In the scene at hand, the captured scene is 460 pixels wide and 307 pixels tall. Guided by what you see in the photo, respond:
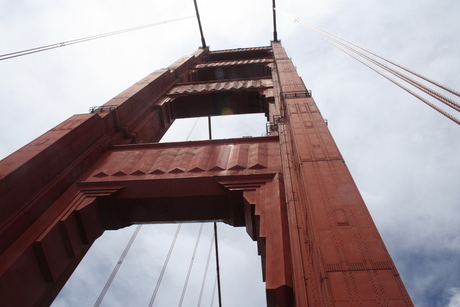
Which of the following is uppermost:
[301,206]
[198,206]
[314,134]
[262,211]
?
[314,134]

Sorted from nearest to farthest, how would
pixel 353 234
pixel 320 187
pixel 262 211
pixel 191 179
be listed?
pixel 353 234 < pixel 320 187 < pixel 262 211 < pixel 191 179

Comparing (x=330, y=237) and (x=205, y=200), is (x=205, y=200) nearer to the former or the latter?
(x=205, y=200)

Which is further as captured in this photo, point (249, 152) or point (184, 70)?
point (184, 70)

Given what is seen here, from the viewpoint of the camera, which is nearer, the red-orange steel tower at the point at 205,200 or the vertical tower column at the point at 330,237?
the vertical tower column at the point at 330,237

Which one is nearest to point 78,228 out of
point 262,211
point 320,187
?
point 262,211

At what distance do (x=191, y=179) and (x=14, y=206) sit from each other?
4.16 metres

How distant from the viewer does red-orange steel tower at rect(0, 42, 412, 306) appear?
4797mm

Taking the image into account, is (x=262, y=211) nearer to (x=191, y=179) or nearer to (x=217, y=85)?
(x=191, y=179)

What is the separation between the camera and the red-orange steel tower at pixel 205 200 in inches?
189

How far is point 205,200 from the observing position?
8.78 metres

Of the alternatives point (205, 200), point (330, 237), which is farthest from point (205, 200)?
point (330, 237)

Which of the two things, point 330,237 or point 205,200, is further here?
point 205,200

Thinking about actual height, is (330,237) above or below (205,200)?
above

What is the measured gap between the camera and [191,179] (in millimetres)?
8773
